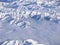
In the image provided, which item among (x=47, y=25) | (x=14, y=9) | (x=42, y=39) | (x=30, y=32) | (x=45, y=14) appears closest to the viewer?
(x=42, y=39)

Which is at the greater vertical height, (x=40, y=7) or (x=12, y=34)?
(x=40, y=7)

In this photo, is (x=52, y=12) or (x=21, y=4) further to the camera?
(x=21, y=4)

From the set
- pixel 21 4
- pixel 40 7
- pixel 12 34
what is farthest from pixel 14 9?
pixel 12 34

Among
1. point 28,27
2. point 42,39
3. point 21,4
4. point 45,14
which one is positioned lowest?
point 42,39

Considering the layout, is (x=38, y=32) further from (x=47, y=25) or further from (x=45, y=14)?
(x=45, y=14)

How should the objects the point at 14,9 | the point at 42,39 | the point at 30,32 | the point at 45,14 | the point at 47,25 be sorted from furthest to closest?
the point at 14,9 → the point at 45,14 → the point at 47,25 → the point at 30,32 → the point at 42,39

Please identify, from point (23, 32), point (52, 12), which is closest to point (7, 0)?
point (52, 12)
